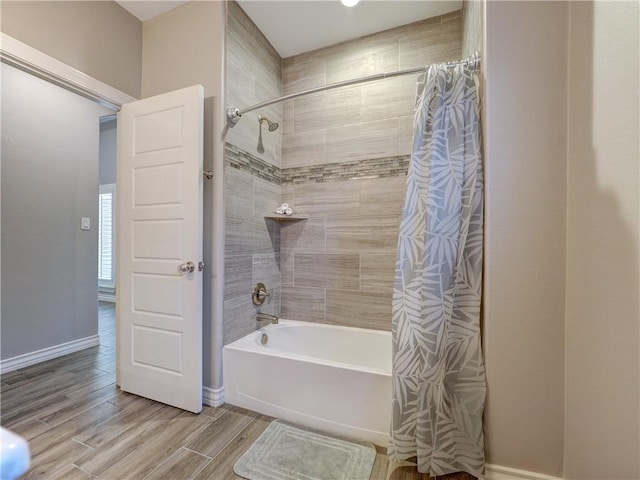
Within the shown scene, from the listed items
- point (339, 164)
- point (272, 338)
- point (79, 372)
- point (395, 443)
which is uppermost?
point (339, 164)

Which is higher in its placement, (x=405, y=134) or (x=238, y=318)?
(x=405, y=134)

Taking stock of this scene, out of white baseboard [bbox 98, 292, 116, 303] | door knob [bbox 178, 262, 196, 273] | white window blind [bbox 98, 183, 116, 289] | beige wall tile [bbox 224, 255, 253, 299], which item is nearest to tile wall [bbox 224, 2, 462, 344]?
beige wall tile [bbox 224, 255, 253, 299]

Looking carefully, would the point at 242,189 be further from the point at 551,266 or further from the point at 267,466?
the point at 551,266

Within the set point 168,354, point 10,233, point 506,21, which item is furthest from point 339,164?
point 10,233

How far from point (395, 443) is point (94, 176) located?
3600 millimetres

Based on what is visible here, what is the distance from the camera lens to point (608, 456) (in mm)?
931

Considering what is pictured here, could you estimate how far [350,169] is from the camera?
2324mm

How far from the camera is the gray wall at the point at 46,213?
238 centimetres

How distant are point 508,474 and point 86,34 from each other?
131 inches

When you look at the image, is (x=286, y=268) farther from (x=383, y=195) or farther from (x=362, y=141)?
(x=362, y=141)

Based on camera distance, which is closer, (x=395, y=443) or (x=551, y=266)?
(x=551, y=266)

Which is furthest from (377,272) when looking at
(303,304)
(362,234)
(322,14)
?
(322,14)

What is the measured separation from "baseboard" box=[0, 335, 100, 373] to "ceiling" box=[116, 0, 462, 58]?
9.54 ft

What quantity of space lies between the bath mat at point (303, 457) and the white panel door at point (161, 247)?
0.54 m
